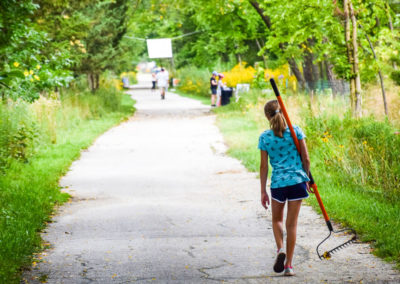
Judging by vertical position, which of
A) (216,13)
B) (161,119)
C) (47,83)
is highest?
(216,13)

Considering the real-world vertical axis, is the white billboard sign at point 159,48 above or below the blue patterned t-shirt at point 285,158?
above

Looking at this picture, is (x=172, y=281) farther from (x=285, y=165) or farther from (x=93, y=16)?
(x=93, y=16)

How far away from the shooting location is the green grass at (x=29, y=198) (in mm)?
6277

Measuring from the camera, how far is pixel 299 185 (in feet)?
18.3

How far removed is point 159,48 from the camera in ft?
178

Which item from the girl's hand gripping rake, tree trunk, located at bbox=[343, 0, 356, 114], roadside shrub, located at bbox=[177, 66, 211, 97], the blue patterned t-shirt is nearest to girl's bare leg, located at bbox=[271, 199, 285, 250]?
the blue patterned t-shirt

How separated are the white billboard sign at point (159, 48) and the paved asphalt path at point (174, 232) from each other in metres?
40.2

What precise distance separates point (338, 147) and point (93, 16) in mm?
15965

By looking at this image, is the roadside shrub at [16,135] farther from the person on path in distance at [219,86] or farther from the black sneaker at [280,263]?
the person on path in distance at [219,86]

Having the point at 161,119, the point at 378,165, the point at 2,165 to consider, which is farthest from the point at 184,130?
the point at 378,165

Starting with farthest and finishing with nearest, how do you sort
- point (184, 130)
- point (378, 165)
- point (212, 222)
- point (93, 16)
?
point (93, 16), point (184, 130), point (378, 165), point (212, 222)

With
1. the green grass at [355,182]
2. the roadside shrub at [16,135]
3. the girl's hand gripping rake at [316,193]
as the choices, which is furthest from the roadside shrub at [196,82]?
the girl's hand gripping rake at [316,193]

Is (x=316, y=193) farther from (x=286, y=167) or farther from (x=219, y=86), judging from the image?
(x=219, y=86)

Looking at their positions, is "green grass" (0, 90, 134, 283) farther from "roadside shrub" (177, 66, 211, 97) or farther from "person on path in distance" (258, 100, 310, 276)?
"roadside shrub" (177, 66, 211, 97)
